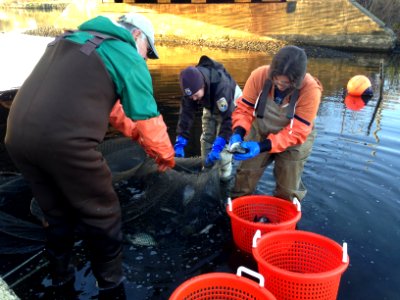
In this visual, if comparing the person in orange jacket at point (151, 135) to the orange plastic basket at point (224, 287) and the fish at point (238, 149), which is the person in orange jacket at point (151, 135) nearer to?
the fish at point (238, 149)

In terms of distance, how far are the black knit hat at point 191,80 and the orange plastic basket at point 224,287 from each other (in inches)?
91.9

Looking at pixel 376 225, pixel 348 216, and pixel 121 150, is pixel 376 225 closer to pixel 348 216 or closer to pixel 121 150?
pixel 348 216

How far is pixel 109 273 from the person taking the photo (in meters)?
2.94

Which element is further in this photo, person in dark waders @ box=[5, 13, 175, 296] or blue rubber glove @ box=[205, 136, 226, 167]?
blue rubber glove @ box=[205, 136, 226, 167]

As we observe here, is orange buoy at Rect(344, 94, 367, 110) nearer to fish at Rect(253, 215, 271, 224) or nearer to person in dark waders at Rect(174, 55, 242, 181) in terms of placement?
person in dark waders at Rect(174, 55, 242, 181)

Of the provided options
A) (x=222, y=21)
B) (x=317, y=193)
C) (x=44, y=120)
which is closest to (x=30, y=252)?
(x=44, y=120)

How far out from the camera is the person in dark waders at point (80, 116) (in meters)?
2.24

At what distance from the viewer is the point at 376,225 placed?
13.7ft

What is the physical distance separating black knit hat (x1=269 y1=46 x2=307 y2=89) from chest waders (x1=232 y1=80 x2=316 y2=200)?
1.21 feet

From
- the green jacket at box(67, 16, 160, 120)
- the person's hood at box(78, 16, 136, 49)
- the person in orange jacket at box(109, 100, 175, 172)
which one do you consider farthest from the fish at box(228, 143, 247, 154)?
the person's hood at box(78, 16, 136, 49)

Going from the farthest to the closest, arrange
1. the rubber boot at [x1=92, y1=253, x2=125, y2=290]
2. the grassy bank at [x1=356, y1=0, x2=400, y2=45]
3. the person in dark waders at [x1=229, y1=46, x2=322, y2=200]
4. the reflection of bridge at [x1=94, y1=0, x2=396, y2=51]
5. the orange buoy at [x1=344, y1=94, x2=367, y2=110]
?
1. the grassy bank at [x1=356, y1=0, x2=400, y2=45]
2. the reflection of bridge at [x1=94, y1=0, x2=396, y2=51]
3. the orange buoy at [x1=344, y1=94, x2=367, y2=110]
4. the person in dark waders at [x1=229, y1=46, x2=322, y2=200]
5. the rubber boot at [x1=92, y1=253, x2=125, y2=290]

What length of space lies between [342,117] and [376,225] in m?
5.07

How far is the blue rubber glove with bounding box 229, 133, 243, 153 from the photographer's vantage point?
11.5 ft

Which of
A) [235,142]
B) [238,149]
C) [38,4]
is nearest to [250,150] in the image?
[238,149]
